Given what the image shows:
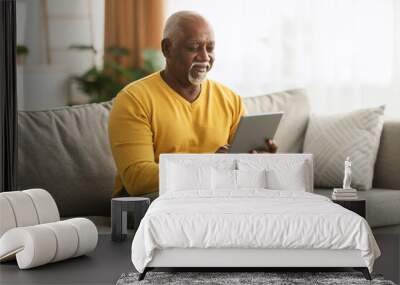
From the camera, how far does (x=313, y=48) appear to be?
22.8ft

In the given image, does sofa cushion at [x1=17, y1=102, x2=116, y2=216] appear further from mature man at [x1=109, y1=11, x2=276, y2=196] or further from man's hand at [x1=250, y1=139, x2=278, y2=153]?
man's hand at [x1=250, y1=139, x2=278, y2=153]

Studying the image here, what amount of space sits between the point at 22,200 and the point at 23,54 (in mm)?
2667

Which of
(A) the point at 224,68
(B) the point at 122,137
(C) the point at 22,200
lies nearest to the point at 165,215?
(C) the point at 22,200

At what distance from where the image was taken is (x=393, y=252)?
497 centimetres

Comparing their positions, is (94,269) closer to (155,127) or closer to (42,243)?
(42,243)

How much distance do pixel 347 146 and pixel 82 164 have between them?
6.05 feet

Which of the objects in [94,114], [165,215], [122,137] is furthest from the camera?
[94,114]

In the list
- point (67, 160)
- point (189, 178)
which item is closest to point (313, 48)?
point (189, 178)

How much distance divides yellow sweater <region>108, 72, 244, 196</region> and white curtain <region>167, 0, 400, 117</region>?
3.84 feet

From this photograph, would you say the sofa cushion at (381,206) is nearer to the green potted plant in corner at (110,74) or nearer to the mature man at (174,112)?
the mature man at (174,112)

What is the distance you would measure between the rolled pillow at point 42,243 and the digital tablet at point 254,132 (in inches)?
48.7

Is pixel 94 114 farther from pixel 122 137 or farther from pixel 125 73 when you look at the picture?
pixel 125 73

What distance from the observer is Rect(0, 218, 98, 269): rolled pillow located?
4383 millimetres

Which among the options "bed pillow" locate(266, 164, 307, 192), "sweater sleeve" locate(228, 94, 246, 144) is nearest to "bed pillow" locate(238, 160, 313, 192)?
"bed pillow" locate(266, 164, 307, 192)
